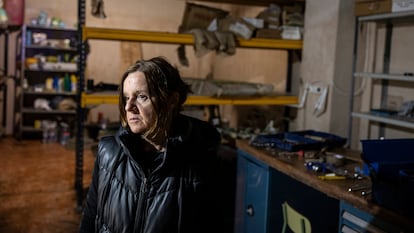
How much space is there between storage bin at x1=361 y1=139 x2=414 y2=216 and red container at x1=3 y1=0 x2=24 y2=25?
6728 millimetres

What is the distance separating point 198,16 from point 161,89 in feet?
9.69

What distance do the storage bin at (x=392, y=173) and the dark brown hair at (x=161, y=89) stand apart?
87cm

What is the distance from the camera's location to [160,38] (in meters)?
3.76

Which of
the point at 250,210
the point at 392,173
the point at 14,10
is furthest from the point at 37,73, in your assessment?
the point at 392,173

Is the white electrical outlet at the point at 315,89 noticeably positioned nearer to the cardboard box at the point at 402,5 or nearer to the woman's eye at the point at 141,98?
the cardboard box at the point at 402,5

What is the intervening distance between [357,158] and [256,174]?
611 millimetres

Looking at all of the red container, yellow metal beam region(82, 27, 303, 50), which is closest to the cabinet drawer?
yellow metal beam region(82, 27, 303, 50)

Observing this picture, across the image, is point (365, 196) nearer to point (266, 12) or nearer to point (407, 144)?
point (407, 144)

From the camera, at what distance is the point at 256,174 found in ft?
9.71

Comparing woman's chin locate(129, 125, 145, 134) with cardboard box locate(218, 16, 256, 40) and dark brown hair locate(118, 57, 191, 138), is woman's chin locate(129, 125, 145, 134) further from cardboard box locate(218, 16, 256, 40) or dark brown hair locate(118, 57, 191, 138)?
cardboard box locate(218, 16, 256, 40)

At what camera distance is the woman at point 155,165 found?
143 cm

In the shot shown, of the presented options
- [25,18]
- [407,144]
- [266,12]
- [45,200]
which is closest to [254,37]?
[266,12]

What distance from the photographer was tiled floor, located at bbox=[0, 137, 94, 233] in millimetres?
3914

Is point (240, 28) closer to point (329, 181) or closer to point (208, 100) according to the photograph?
point (208, 100)
